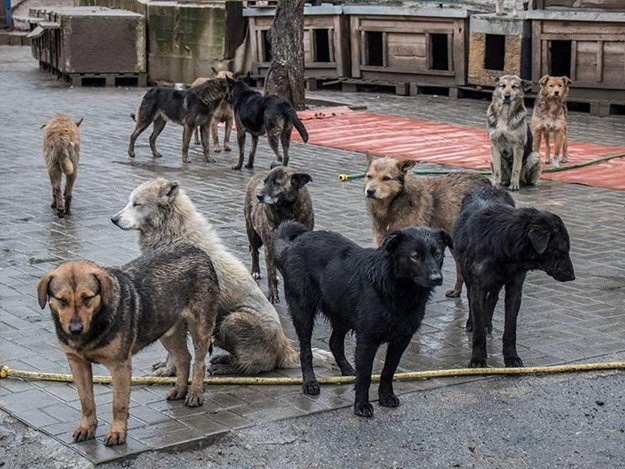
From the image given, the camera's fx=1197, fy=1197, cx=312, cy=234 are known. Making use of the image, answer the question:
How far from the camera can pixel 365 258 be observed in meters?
6.86

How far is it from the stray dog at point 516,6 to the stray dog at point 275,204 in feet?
42.1

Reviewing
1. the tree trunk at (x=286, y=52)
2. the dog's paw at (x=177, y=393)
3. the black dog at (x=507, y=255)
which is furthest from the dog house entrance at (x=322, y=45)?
the dog's paw at (x=177, y=393)

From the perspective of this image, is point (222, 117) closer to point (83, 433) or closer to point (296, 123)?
point (296, 123)

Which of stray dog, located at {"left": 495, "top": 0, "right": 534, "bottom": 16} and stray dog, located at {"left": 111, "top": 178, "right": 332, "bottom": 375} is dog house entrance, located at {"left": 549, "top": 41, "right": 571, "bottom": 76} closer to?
stray dog, located at {"left": 495, "top": 0, "right": 534, "bottom": 16}

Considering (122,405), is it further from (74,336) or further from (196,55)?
(196,55)

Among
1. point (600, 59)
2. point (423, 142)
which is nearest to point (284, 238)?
point (423, 142)

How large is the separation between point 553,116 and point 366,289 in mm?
9615

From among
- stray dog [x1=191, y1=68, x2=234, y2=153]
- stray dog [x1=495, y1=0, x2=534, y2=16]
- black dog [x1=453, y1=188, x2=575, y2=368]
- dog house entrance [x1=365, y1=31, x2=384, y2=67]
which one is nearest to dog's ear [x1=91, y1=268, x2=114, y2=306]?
black dog [x1=453, y1=188, x2=575, y2=368]

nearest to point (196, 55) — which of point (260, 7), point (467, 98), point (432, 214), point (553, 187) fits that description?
point (260, 7)

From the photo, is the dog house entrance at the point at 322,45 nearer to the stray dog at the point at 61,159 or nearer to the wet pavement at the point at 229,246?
the wet pavement at the point at 229,246

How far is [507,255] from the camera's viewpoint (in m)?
7.62

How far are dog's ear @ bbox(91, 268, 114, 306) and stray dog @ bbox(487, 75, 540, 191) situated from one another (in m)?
9.00

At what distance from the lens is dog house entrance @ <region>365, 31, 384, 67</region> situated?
23859 millimetres

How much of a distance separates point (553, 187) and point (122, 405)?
929cm
